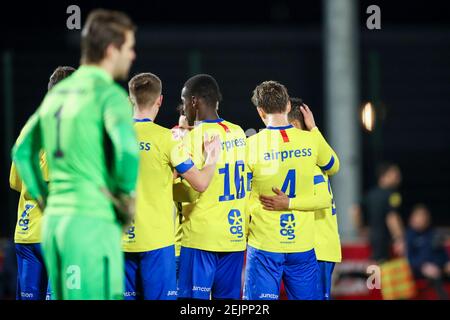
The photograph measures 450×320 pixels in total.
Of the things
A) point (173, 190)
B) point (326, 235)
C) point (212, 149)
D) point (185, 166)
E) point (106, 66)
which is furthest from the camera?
point (326, 235)

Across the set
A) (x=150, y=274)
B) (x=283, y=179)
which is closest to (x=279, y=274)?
(x=283, y=179)

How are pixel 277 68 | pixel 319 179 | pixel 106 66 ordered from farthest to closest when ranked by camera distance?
1. pixel 277 68
2. pixel 319 179
3. pixel 106 66

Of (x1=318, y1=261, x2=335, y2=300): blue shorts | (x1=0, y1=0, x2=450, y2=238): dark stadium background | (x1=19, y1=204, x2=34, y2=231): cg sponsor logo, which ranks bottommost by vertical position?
(x1=318, y1=261, x2=335, y2=300): blue shorts

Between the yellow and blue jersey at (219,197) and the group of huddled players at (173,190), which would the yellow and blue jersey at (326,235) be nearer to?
the group of huddled players at (173,190)

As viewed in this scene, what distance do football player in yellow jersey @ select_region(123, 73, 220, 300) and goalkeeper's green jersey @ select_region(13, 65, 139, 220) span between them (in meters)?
1.38

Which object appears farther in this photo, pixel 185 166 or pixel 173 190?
pixel 173 190

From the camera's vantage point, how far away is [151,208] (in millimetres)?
5691

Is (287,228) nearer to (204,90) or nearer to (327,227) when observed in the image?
(327,227)

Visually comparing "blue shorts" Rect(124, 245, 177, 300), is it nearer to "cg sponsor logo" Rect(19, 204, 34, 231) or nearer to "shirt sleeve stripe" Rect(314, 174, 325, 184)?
"cg sponsor logo" Rect(19, 204, 34, 231)

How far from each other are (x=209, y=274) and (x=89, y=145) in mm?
2205

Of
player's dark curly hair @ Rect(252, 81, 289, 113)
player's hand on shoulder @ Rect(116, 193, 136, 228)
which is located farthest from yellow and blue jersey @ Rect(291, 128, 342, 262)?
player's hand on shoulder @ Rect(116, 193, 136, 228)

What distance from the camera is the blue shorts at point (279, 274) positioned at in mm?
6168

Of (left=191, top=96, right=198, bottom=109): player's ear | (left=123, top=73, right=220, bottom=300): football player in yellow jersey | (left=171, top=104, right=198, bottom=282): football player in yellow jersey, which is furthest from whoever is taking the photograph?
(left=191, top=96, right=198, bottom=109): player's ear

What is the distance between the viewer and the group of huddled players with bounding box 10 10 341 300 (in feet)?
13.8
